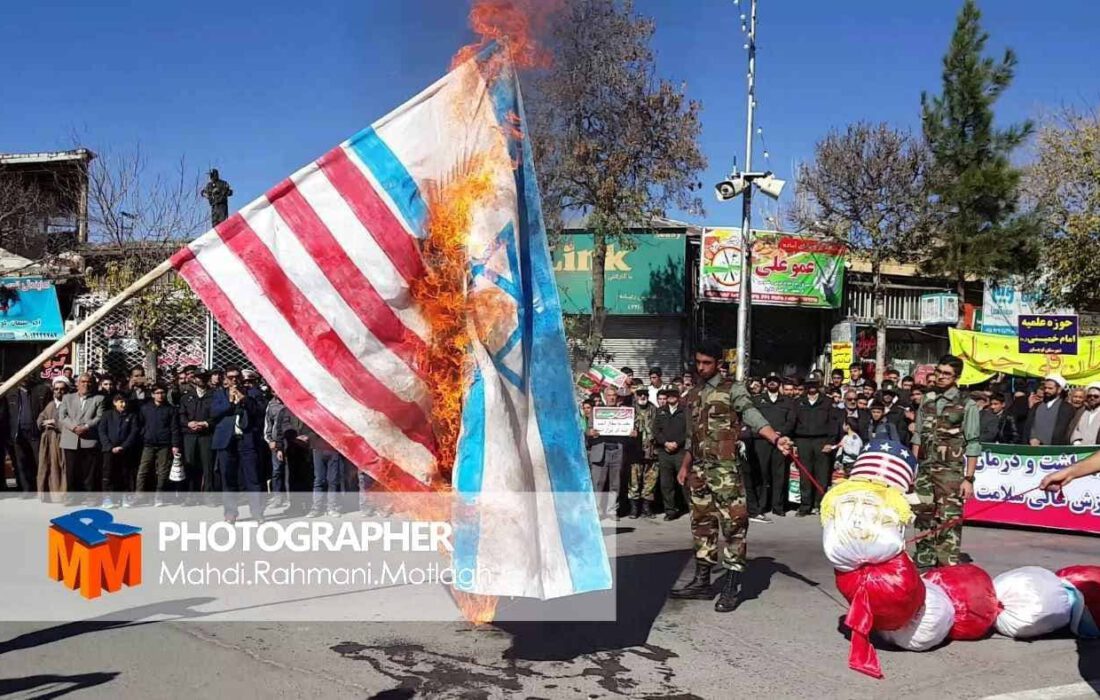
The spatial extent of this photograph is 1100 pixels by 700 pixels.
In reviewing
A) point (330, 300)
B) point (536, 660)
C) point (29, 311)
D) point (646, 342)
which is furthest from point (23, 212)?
point (536, 660)

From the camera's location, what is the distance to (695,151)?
757 inches

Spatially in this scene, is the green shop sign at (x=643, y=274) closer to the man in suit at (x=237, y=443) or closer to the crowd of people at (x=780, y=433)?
the crowd of people at (x=780, y=433)

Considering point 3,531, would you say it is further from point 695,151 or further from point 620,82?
point 695,151

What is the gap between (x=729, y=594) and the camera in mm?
6711

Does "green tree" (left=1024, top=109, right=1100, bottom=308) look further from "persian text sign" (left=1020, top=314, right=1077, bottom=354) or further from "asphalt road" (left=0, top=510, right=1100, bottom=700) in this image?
"asphalt road" (left=0, top=510, right=1100, bottom=700)

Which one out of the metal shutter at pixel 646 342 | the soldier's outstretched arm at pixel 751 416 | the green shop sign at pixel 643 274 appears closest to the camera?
the soldier's outstretched arm at pixel 751 416

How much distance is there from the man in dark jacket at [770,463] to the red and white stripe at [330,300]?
7.87m

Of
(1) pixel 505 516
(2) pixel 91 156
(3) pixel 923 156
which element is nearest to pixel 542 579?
(1) pixel 505 516

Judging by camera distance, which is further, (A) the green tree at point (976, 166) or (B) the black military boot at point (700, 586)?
(A) the green tree at point (976, 166)

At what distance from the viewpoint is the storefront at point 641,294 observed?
25.6m

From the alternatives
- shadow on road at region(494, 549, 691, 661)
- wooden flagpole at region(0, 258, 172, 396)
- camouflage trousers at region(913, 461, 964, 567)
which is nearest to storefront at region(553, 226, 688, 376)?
camouflage trousers at region(913, 461, 964, 567)

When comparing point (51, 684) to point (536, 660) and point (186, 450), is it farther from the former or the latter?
point (186, 450)

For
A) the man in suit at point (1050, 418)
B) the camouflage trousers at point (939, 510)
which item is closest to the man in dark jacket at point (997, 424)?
the man in suit at point (1050, 418)

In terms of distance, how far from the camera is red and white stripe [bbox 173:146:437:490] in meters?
4.63
